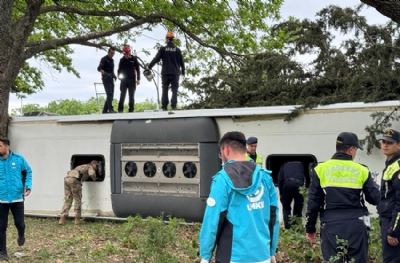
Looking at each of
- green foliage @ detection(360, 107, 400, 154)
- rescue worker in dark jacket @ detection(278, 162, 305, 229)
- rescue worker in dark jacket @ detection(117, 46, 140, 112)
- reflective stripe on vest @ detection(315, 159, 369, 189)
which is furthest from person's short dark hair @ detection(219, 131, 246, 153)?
rescue worker in dark jacket @ detection(117, 46, 140, 112)

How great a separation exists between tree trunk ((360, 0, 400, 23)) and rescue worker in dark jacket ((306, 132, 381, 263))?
226 centimetres

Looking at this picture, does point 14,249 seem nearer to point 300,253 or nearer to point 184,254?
point 184,254

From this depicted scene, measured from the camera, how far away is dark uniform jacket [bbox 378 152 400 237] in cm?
463

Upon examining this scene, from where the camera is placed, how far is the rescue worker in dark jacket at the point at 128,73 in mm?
11039

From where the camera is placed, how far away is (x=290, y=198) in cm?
798

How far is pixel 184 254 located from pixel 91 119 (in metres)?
4.16

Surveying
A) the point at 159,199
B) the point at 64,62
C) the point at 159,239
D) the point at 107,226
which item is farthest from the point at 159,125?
the point at 64,62

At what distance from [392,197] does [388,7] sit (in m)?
2.55

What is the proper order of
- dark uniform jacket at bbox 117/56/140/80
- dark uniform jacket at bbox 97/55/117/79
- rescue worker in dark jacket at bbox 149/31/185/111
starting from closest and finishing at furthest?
rescue worker in dark jacket at bbox 149/31/185/111 < dark uniform jacket at bbox 117/56/140/80 < dark uniform jacket at bbox 97/55/117/79

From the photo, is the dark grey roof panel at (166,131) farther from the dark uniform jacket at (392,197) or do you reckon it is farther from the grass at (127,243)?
the dark uniform jacket at (392,197)

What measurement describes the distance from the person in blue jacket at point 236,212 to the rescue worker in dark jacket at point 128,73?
763cm

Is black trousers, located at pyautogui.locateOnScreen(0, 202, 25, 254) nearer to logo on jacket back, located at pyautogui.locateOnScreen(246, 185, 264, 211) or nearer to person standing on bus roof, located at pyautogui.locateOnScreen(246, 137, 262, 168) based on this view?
person standing on bus roof, located at pyautogui.locateOnScreen(246, 137, 262, 168)

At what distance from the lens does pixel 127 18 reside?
13812 millimetres

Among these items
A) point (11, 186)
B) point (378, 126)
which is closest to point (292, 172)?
point (378, 126)
